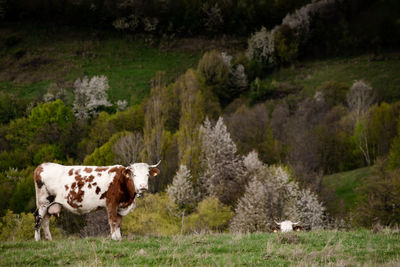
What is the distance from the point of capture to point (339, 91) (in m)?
82.8

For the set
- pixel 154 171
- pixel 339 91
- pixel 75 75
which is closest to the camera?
pixel 154 171

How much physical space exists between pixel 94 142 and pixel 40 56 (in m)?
56.2

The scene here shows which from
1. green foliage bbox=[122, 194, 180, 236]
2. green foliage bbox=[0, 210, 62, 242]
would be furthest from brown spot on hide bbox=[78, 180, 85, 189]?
green foliage bbox=[0, 210, 62, 242]

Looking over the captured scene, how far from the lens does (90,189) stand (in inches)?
470

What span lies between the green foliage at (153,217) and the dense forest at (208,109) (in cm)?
21

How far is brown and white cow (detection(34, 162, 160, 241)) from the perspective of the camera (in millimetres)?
11789

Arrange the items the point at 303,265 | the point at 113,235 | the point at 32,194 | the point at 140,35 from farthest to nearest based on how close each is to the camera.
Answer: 1. the point at 140,35
2. the point at 32,194
3. the point at 113,235
4. the point at 303,265

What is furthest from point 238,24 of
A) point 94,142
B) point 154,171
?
point 154,171

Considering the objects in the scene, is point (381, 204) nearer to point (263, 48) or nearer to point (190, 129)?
point (190, 129)

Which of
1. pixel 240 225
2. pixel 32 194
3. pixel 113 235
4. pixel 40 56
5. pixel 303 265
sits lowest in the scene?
pixel 32 194

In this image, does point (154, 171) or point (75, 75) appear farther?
point (75, 75)

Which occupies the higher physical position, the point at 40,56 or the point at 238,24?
the point at 238,24

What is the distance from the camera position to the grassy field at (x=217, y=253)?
280 inches

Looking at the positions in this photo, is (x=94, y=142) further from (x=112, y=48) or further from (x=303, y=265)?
(x=303, y=265)
